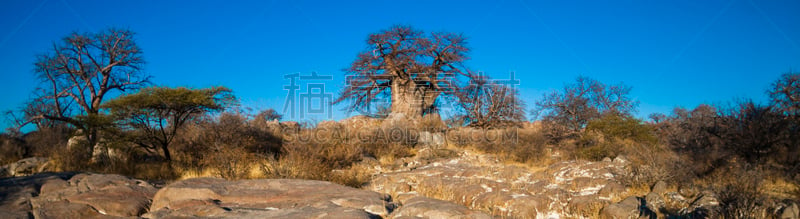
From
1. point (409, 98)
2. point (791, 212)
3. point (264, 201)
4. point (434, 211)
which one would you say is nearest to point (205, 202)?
point (264, 201)

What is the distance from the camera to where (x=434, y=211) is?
14.8 ft

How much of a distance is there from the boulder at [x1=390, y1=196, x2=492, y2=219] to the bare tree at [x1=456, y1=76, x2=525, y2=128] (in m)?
11.2

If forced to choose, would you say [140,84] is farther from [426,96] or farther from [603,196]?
[603,196]

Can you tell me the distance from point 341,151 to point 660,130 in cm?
949

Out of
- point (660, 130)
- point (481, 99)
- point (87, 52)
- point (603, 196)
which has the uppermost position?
point (87, 52)

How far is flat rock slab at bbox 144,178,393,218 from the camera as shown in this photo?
4.24 meters

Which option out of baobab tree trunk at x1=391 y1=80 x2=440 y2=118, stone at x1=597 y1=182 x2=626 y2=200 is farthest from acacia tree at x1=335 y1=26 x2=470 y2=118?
stone at x1=597 y1=182 x2=626 y2=200

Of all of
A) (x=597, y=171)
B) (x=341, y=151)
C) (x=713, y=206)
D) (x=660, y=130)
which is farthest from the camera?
(x=660, y=130)

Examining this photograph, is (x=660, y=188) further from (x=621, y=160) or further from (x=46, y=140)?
(x=46, y=140)

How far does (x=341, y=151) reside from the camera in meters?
10.8

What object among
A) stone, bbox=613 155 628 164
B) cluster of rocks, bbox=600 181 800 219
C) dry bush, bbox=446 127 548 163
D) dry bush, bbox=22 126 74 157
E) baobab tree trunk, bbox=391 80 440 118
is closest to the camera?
cluster of rocks, bbox=600 181 800 219

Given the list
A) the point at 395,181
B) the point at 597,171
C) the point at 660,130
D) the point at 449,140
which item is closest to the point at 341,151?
the point at 395,181

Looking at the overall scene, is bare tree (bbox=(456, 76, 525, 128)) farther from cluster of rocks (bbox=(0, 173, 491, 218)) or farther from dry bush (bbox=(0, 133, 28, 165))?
dry bush (bbox=(0, 133, 28, 165))

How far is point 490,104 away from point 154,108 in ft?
36.2
